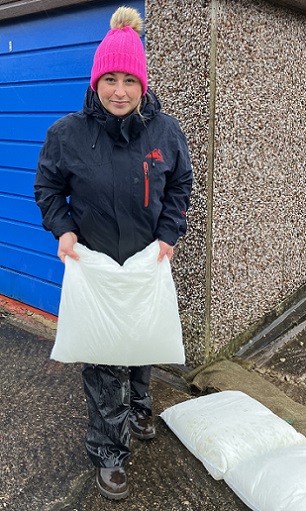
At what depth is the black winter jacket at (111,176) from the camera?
2242 mm

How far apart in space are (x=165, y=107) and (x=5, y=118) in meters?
1.76

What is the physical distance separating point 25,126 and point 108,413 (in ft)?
8.69

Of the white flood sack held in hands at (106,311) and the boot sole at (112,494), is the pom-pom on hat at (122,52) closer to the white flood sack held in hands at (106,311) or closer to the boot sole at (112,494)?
the white flood sack held in hands at (106,311)

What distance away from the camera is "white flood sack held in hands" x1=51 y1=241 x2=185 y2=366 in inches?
89.5

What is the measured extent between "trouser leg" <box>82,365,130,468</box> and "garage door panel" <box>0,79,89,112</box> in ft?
6.80

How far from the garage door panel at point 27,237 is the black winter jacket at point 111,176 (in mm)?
1896

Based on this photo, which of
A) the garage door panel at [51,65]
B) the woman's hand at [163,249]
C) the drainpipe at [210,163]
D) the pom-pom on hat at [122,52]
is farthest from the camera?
the garage door panel at [51,65]

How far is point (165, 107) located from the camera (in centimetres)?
327

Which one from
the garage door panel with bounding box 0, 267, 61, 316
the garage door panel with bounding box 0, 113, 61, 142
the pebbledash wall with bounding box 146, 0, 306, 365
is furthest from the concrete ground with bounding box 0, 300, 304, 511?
the garage door panel with bounding box 0, 113, 61, 142

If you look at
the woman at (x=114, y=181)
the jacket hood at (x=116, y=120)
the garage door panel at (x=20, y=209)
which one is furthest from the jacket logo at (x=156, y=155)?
the garage door panel at (x=20, y=209)

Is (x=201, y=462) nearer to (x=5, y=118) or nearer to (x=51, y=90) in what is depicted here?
(x=51, y=90)

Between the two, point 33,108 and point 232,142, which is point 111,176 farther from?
point 33,108

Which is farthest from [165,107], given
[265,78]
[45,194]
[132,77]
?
[45,194]

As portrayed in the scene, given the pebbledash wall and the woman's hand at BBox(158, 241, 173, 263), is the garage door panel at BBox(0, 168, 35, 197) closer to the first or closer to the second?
the pebbledash wall
